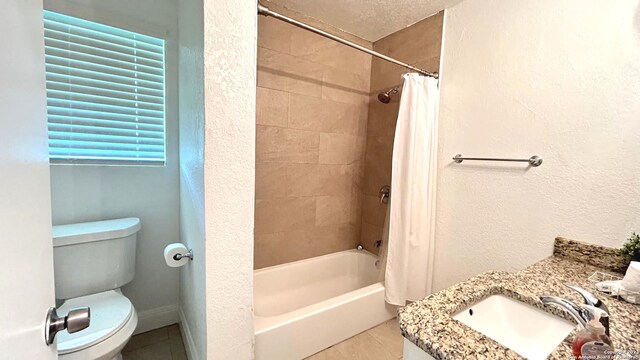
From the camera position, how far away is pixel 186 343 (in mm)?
1590

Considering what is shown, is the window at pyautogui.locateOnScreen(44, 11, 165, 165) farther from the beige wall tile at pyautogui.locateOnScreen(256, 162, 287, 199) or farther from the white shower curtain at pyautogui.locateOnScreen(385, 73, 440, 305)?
the white shower curtain at pyautogui.locateOnScreen(385, 73, 440, 305)

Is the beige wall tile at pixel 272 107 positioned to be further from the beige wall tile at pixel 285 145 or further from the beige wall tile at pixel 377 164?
the beige wall tile at pixel 377 164

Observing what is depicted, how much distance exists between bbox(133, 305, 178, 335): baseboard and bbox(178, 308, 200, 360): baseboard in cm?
6

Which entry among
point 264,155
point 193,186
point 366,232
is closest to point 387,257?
point 366,232

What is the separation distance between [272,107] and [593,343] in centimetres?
188

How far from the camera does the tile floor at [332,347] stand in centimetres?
155

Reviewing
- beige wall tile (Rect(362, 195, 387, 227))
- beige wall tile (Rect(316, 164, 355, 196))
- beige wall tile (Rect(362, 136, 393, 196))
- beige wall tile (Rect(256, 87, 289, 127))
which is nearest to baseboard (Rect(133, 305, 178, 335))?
beige wall tile (Rect(316, 164, 355, 196))

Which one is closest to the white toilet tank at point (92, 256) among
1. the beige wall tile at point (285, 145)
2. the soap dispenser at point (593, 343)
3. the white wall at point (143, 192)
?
the white wall at point (143, 192)

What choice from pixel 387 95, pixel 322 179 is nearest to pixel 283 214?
pixel 322 179

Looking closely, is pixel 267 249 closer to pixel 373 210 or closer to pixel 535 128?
pixel 373 210

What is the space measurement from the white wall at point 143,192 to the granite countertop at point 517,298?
1.69 m

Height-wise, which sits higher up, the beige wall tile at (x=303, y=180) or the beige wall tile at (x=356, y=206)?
the beige wall tile at (x=303, y=180)

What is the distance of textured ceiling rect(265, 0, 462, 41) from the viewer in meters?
1.74

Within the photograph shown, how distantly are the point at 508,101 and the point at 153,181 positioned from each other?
2.29 meters
